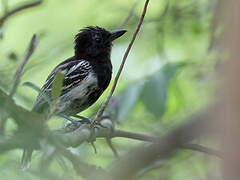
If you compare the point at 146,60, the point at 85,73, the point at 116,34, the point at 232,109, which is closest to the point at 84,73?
the point at 85,73

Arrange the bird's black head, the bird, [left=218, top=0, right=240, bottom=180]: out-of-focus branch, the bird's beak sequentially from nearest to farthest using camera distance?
[left=218, top=0, right=240, bottom=180]: out-of-focus branch < the bird < the bird's beak < the bird's black head

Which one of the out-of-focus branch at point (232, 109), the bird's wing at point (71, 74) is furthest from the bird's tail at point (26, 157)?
the bird's wing at point (71, 74)

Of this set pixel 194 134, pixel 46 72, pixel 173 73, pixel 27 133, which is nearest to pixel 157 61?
pixel 173 73

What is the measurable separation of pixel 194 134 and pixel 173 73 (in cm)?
188

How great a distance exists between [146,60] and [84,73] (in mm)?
793

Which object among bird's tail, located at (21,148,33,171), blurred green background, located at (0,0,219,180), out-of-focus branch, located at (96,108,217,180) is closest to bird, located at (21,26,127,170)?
blurred green background, located at (0,0,219,180)

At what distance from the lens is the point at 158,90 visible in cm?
354

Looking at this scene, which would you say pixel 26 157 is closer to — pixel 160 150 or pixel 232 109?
pixel 160 150

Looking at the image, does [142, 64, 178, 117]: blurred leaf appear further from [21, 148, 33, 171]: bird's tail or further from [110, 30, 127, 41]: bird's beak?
[21, 148, 33, 171]: bird's tail

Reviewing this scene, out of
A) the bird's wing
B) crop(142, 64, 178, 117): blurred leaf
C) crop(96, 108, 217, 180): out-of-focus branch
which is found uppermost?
crop(96, 108, 217, 180): out-of-focus branch

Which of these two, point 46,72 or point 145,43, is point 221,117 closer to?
point 145,43

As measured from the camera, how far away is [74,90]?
416 centimetres

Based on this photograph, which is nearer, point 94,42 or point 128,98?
point 128,98

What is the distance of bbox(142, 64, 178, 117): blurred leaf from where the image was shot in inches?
137
